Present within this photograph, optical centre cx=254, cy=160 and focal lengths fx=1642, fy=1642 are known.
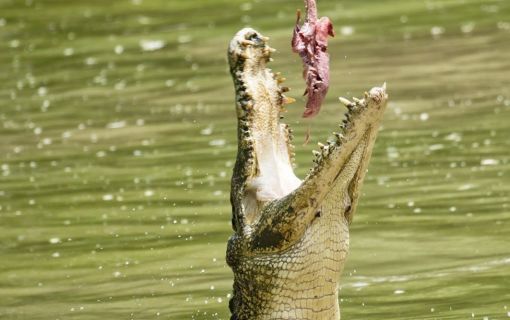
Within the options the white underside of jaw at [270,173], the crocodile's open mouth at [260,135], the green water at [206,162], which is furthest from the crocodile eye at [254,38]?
the green water at [206,162]

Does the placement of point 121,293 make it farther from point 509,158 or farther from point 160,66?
point 160,66

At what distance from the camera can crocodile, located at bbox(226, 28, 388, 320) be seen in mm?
6977

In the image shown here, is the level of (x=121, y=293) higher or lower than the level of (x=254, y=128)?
lower

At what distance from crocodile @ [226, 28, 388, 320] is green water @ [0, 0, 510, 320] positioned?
248cm

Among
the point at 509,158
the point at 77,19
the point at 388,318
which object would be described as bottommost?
the point at 388,318

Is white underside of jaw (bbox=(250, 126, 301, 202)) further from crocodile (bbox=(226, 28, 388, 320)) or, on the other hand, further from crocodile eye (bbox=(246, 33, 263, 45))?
crocodile eye (bbox=(246, 33, 263, 45))

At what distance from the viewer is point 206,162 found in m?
15.0

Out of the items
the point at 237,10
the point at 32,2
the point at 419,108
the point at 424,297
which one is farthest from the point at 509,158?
the point at 32,2

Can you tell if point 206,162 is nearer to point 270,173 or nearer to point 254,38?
point 254,38

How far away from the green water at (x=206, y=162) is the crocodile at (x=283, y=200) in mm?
2476

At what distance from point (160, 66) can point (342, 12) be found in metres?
4.43

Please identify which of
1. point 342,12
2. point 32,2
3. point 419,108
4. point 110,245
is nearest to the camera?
point 110,245

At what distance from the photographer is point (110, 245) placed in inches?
487

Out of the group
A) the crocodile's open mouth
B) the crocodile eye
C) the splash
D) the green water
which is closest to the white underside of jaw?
the crocodile's open mouth
